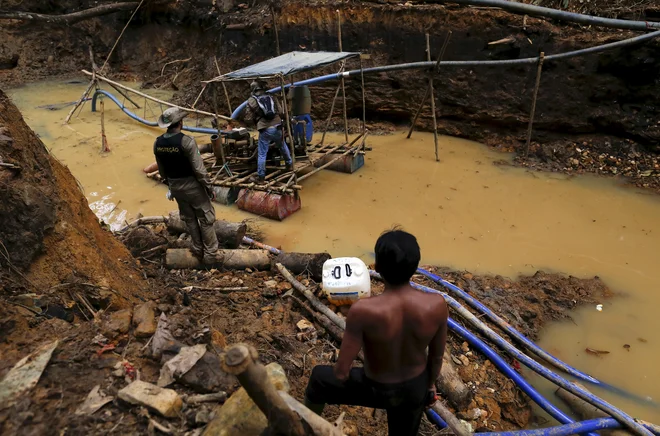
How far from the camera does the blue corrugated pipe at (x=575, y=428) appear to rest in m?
3.13

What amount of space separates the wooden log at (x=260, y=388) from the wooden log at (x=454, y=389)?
186 centimetres

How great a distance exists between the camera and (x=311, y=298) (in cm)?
434

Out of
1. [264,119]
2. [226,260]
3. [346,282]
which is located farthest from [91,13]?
[346,282]

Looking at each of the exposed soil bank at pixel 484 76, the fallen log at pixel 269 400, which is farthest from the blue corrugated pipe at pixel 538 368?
the exposed soil bank at pixel 484 76

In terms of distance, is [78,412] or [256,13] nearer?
[78,412]

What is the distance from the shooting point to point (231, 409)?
2.28 metres

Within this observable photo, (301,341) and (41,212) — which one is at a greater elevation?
(41,212)

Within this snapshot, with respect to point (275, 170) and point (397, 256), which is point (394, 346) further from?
point (275, 170)

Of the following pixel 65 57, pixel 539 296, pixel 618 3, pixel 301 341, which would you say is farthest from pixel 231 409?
pixel 65 57

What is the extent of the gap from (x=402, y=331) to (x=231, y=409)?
1013 millimetres

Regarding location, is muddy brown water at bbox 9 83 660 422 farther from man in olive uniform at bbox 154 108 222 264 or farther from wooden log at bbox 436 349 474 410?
man in olive uniform at bbox 154 108 222 264

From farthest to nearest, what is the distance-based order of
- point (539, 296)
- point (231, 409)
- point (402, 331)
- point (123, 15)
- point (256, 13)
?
point (123, 15) < point (256, 13) < point (539, 296) < point (231, 409) < point (402, 331)

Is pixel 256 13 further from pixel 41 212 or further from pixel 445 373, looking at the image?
pixel 445 373

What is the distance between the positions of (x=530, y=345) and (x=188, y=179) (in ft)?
13.2
